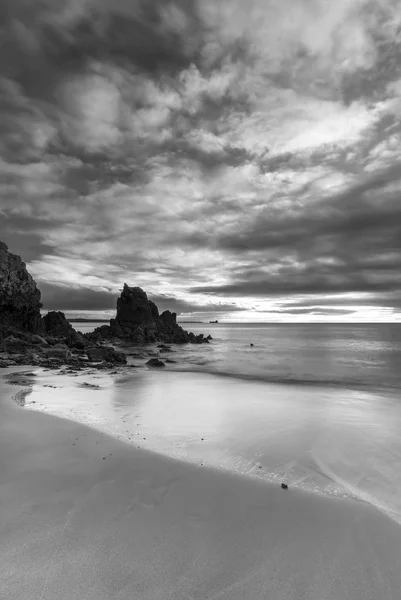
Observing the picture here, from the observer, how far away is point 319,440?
8.34 metres

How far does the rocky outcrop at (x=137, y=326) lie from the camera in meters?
65.2

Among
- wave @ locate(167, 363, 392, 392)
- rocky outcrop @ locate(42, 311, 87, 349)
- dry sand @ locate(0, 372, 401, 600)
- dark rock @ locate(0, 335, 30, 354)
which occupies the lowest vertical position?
wave @ locate(167, 363, 392, 392)

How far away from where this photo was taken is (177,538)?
392 cm

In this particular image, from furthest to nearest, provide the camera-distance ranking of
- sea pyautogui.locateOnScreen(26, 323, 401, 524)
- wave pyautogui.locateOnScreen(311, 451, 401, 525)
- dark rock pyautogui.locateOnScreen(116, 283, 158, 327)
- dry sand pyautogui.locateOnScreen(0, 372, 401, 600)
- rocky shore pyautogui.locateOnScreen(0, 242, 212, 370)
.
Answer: dark rock pyautogui.locateOnScreen(116, 283, 158, 327), rocky shore pyautogui.locateOnScreen(0, 242, 212, 370), sea pyautogui.locateOnScreen(26, 323, 401, 524), wave pyautogui.locateOnScreen(311, 451, 401, 525), dry sand pyautogui.locateOnScreen(0, 372, 401, 600)

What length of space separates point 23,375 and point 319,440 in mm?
17793

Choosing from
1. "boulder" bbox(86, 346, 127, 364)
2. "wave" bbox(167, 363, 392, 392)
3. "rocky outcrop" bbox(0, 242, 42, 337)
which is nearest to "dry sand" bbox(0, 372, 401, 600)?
"wave" bbox(167, 363, 392, 392)

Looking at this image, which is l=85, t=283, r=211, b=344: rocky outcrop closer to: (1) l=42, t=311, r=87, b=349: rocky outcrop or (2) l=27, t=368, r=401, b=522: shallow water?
(1) l=42, t=311, r=87, b=349: rocky outcrop

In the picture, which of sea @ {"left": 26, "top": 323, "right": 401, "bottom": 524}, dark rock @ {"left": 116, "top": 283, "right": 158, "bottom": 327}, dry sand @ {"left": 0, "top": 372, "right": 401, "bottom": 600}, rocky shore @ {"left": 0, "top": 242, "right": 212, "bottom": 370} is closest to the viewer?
dry sand @ {"left": 0, "top": 372, "right": 401, "bottom": 600}

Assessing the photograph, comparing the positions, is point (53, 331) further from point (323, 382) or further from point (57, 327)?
point (323, 382)

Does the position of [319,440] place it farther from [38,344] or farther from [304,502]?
[38,344]

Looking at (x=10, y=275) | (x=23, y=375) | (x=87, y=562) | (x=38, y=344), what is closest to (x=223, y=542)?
(x=87, y=562)

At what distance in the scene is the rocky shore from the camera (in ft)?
91.4

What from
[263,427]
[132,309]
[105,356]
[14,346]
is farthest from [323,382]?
[132,309]

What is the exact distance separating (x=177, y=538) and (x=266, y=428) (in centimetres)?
594
